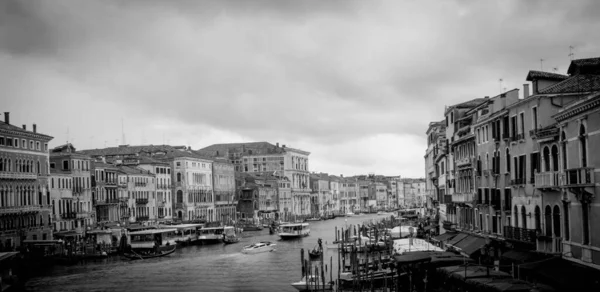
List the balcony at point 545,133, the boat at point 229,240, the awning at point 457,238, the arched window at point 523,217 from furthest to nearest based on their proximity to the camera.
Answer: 1. the boat at point 229,240
2. the awning at point 457,238
3. the arched window at point 523,217
4. the balcony at point 545,133

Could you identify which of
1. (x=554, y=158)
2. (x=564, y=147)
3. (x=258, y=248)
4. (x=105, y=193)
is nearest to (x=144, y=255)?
(x=258, y=248)

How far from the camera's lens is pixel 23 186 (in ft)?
140

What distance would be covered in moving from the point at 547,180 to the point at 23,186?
1278 inches

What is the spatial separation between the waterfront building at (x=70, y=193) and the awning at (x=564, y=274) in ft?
113

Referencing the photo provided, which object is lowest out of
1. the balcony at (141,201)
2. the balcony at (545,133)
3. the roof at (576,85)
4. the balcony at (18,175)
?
the balcony at (141,201)

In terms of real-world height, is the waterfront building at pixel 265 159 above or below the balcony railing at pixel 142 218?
above

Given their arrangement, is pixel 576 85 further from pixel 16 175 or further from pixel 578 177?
pixel 16 175

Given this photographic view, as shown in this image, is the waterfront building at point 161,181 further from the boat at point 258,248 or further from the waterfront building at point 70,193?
the boat at point 258,248

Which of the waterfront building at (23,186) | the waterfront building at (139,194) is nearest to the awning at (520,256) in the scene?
the waterfront building at (23,186)

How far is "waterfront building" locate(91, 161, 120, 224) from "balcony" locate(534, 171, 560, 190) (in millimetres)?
38644

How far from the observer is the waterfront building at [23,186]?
40.5 metres

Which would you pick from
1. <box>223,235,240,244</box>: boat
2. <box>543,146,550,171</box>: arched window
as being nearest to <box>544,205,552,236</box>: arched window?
<box>543,146,550,171</box>: arched window

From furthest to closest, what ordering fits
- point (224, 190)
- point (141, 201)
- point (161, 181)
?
point (224, 190) < point (161, 181) < point (141, 201)

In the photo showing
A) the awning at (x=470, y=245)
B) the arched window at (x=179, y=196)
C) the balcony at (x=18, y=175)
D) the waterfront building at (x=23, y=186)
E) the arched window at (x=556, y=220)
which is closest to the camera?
the arched window at (x=556, y=220)
